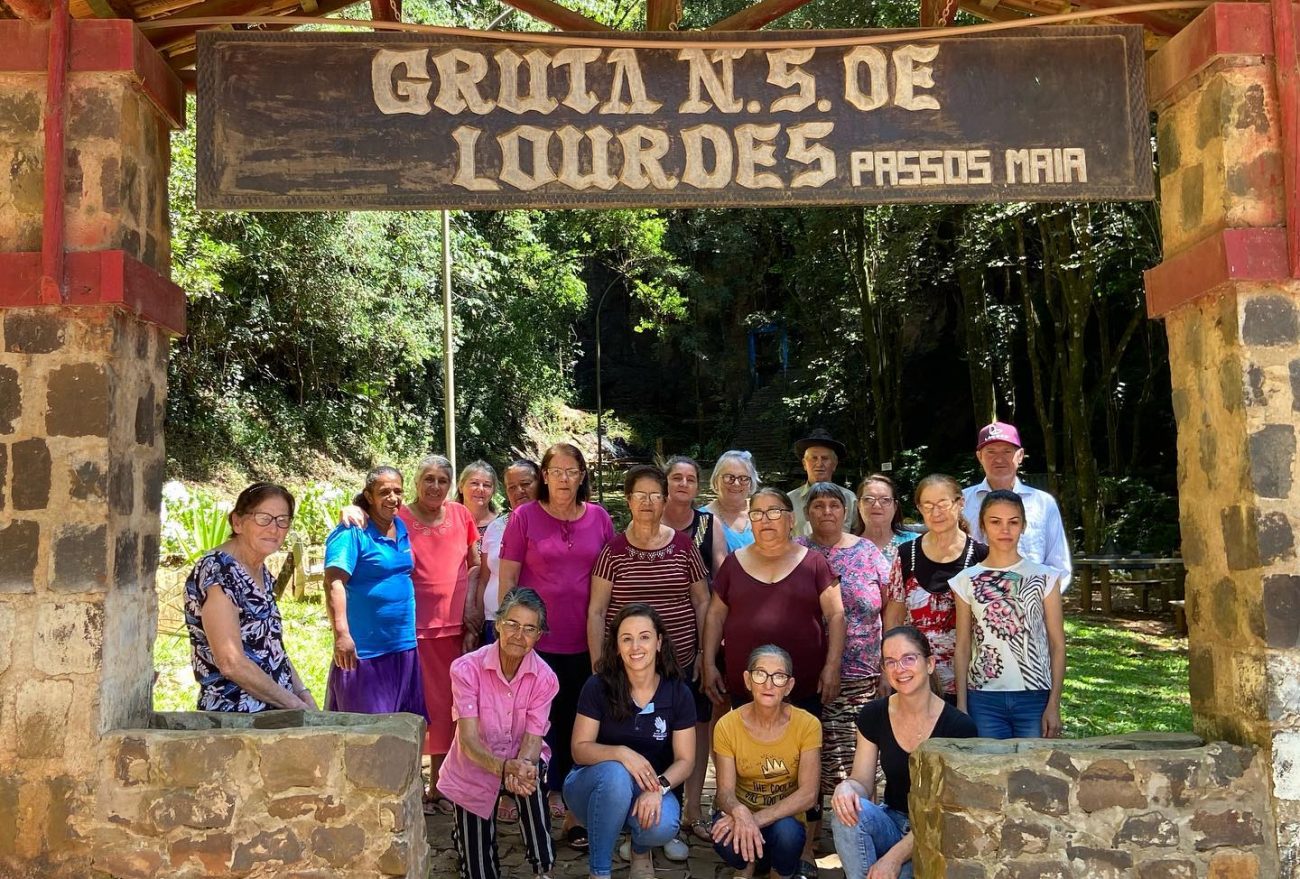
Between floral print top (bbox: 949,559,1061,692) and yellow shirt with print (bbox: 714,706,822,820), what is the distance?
63cm

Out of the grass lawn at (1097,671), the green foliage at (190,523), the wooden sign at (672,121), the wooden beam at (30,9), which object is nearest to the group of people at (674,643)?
the wooden sign at (672,121)

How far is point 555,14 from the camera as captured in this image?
13.3 ft

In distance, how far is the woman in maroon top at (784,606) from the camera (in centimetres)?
426

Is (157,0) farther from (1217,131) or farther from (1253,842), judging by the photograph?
(1253,842)

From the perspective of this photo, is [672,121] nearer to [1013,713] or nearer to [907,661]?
[907,661]

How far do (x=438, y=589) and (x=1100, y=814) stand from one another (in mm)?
3029

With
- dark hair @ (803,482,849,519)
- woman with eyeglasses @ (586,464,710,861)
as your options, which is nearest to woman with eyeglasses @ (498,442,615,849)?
woman with eyeglasses @ (586,464,710,861)

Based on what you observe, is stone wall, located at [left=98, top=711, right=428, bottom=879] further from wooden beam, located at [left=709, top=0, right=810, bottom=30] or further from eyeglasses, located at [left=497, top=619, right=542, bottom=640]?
wooden beam, located at [left=709, top=0, right=810, bottom=30]

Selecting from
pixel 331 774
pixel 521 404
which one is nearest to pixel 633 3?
pixel 521 404

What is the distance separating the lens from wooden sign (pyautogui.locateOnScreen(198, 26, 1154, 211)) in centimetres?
357

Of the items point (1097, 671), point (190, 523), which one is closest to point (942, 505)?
point (1097, 671)

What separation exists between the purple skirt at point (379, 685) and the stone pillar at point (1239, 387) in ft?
10.6

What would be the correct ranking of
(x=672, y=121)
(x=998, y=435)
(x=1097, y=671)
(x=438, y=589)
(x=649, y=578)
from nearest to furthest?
(x=672, y=121)
(x=649, y=578)
(x=998, y=435)
(x=438, y=589)
(x=1097, y=671)

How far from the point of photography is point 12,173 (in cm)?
343
